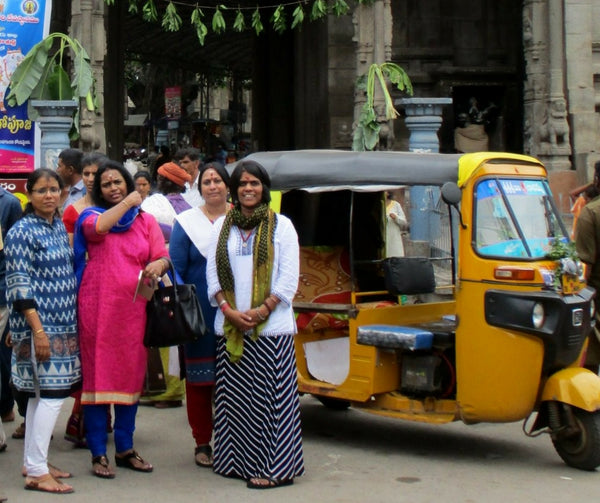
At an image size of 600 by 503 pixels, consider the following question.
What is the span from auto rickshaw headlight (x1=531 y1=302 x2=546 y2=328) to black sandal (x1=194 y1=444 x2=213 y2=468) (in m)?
2.20

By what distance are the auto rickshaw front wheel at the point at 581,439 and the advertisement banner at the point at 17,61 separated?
9.90m

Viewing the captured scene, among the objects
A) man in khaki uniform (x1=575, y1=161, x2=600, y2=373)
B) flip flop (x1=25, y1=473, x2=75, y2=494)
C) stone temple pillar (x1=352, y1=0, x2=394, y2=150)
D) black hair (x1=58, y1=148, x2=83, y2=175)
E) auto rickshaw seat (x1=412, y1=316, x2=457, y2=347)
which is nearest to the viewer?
flip flop (x1=25, y1=473, x2=75, y2=494)

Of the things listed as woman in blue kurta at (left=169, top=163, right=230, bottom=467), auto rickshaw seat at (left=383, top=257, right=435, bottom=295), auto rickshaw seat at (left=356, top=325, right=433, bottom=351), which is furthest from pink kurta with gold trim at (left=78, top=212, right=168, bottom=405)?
auto rickshaw seat at (left=383, top=257, right=435, bottom=295)

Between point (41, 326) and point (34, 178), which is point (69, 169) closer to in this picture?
point (34, 178)

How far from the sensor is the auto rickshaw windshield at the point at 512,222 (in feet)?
22.6

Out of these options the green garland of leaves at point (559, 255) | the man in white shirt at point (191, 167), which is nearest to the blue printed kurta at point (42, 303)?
the green garland of leaves at point (559, 255)

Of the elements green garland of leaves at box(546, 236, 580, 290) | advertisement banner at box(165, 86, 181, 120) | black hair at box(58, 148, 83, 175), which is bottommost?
green garland of leaves at box(546, 236, 580, 290)

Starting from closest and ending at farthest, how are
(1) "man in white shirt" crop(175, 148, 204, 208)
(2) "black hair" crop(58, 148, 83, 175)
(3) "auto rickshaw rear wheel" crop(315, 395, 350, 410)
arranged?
(2) "black hair" crop(58, 148, 83, 175) < (3) "auto rickshaw rear wheel" crop(315, 395, 350, 410) < (1) "man in white shirt" crop(175, 148, 204, 208)

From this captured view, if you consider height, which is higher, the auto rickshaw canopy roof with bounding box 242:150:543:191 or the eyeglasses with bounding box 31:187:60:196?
the auto rickshaw canopy roof with bounding box 242:150:543:191

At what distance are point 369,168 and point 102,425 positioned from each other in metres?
2.44

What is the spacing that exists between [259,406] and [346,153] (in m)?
2.07

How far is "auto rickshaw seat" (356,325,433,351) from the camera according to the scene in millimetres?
7129

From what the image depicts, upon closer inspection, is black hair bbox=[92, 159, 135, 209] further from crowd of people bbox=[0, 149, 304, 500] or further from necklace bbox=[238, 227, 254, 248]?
necklace bbox=[238, 227, 254, 248]

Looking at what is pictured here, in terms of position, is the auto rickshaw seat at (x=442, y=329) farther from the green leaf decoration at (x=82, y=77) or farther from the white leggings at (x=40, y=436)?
the green leaf decoration at (x=82, y=77)
